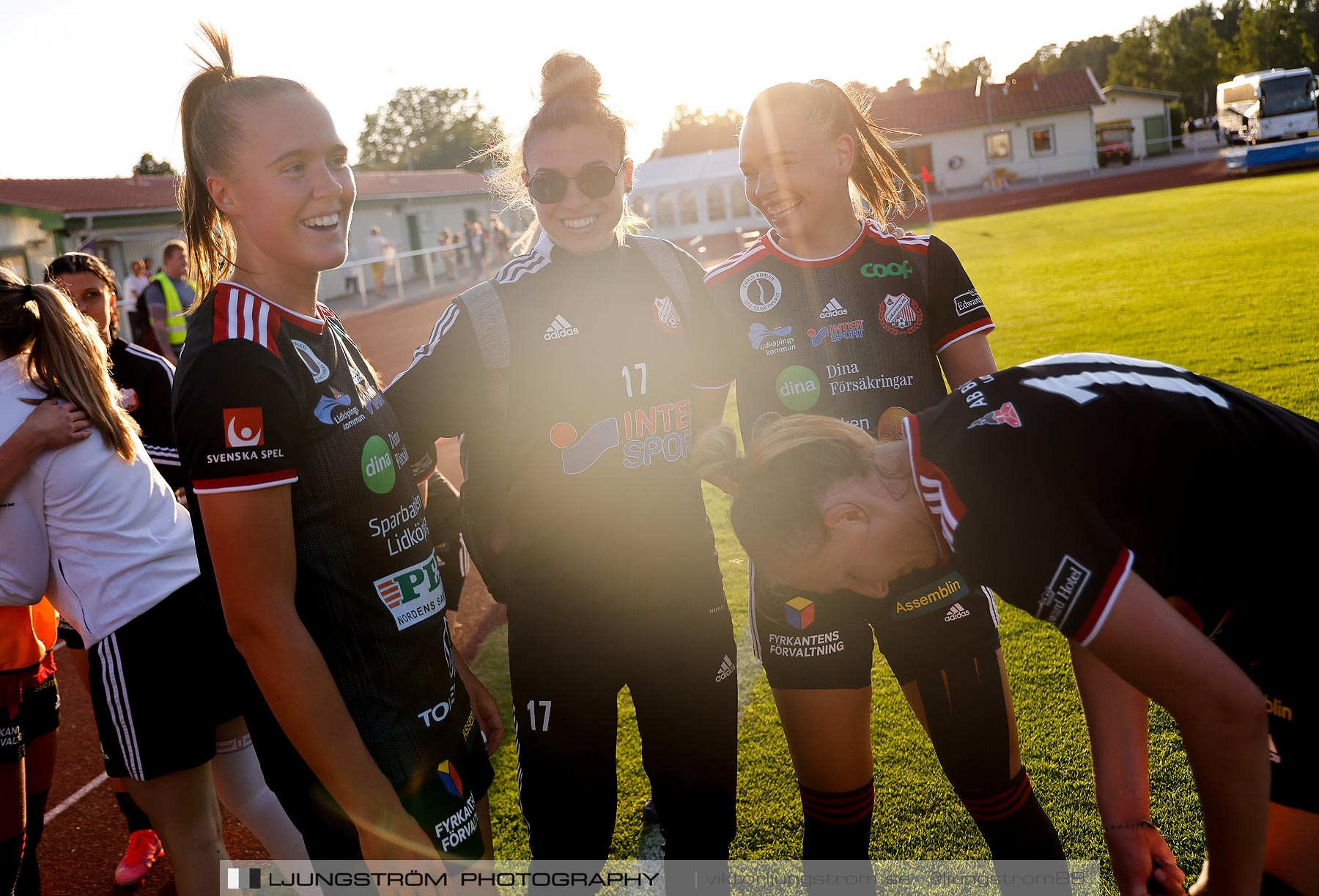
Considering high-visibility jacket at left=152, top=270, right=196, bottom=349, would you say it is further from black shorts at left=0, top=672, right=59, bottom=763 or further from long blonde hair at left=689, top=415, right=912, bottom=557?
long blonde hair at left=689, top=415, right=912, bottom=557

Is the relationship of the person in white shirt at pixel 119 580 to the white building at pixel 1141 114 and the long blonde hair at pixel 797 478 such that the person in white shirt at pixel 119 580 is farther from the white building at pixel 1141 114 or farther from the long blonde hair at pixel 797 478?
the white building at pixel 1141 114

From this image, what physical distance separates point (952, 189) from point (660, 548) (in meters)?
55.0

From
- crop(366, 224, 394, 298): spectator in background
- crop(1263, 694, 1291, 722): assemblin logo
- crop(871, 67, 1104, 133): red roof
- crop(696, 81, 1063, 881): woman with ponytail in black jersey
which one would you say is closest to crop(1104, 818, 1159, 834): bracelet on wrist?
crop(1263, 694, 1291, 722): assemblin logo

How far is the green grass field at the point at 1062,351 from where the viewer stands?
3.44 meters

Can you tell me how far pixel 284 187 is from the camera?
2.01 meters

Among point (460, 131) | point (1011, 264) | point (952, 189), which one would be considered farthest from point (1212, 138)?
point (460, 131)

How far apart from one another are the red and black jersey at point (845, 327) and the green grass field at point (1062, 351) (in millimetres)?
1013

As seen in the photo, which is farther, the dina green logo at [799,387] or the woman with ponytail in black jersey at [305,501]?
the dina green logo at [799,387]

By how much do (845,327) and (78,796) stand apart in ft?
14.7

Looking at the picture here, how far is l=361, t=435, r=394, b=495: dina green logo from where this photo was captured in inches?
79.9

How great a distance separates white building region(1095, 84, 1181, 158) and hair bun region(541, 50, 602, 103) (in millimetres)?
64077

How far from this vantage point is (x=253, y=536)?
5.80 ft

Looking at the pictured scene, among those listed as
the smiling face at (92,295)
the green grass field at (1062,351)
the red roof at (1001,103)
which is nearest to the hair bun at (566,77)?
the green grass field at (1062,351)

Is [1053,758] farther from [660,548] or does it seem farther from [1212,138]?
[1212,138]
